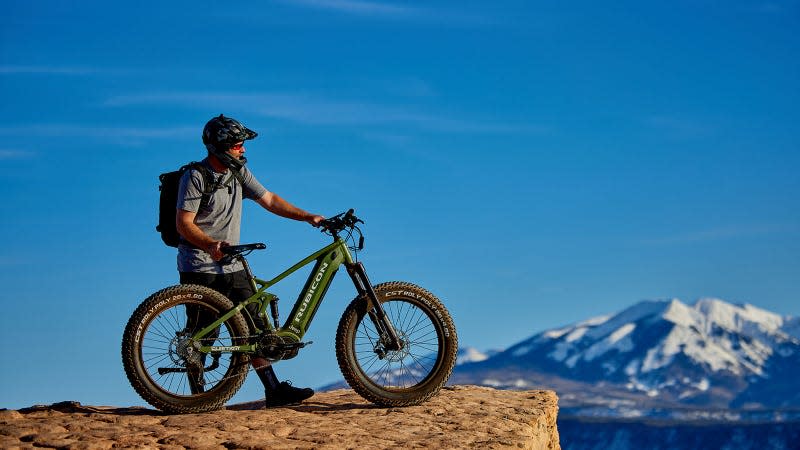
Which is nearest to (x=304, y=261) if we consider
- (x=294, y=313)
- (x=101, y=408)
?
(x=294, y=313)

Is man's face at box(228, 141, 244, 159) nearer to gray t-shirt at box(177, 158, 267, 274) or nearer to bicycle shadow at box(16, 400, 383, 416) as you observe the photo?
gray t-shirt at box(177, 158, 267, 274)

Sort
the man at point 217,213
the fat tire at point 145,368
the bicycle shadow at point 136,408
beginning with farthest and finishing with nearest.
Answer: the bicycle shadow at point 136,408, the man at point 217,213, the fat tire at point 145,368

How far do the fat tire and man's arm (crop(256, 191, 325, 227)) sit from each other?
144cm

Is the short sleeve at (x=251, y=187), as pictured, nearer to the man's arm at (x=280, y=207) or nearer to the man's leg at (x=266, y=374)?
the man's arm at (x=280, y=207)

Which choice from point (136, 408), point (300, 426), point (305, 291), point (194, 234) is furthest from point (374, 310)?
point (136, 408)

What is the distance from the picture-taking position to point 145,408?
45.6 ft

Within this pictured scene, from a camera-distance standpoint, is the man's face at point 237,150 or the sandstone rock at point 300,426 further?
the man's face at point 237,150

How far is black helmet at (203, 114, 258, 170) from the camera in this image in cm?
1313

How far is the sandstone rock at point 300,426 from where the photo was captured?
11.9 m

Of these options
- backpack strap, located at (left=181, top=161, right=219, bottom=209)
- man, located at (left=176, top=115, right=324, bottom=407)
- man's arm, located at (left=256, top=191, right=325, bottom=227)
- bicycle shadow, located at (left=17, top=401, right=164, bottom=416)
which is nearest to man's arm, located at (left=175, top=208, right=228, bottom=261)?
man, located at (left=176, top=115, right=324, bottom=407)

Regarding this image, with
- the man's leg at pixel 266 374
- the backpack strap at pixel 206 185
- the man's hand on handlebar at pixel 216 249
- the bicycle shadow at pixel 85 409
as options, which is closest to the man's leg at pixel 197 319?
the man's leg at pixel 266 374

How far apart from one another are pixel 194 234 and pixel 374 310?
2380 mm

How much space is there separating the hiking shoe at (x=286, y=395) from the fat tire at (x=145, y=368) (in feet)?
2.35

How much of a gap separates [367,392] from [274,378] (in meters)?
1.27
